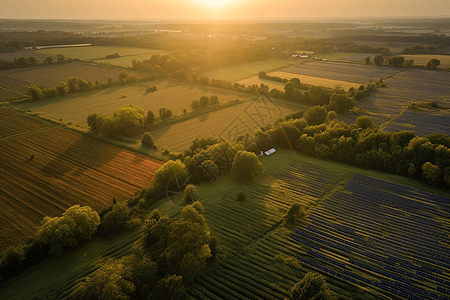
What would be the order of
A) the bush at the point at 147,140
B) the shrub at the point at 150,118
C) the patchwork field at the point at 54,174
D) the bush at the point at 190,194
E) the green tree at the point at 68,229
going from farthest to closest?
the shrub at the point at 150,118 → the bush at the point at 147,140 → the bush at the point at 190,194 → the patchwork field at the point at 54,174 → the green tree at the point at 68,229

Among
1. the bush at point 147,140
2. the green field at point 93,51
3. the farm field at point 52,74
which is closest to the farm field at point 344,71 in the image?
the farm field at point 52,74

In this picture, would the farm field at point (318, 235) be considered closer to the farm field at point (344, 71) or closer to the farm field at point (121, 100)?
the farm field at point (121, 100)

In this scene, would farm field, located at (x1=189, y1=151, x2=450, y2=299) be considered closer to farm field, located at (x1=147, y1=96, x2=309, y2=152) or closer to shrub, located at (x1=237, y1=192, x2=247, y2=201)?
shrub, located at (x1=237, y1=192, x2=247, y2=201)

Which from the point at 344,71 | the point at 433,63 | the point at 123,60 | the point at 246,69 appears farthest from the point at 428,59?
the point at 123,60

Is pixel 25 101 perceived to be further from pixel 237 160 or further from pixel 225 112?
pixel 237 160

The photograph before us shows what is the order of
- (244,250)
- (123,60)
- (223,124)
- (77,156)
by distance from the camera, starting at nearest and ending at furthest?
(244,250) < (77,156) < (223,124) < (123,60)

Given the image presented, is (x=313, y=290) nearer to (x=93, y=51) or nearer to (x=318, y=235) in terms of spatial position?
(x=318, y=235)
